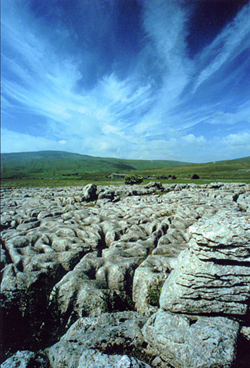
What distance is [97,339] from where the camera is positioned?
6766 millimetres

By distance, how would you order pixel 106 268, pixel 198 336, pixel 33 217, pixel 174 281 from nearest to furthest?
pixel 198 336 < pixel 174 281 < pixel 106 268 < pixel 33 217

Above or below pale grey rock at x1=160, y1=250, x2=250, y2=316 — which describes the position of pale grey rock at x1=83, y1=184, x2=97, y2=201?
below

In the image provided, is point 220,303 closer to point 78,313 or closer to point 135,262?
point 135,262

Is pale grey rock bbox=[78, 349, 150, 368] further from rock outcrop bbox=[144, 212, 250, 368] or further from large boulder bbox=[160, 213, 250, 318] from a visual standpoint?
large boulder bbox=[160, 213, 250, 318]

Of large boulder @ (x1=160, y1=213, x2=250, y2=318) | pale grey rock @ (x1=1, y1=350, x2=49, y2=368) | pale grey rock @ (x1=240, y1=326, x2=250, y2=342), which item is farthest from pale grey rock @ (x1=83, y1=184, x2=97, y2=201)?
pale grey rock @ (x1=240, y1=326, x2=250, y2=342)

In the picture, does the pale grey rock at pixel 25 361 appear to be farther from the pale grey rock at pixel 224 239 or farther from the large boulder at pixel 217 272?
the pale grey rock at pixel 224 239

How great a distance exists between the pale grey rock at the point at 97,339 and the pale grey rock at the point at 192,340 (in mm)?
651

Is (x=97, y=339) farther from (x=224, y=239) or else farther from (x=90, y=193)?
(x=90, y=193)

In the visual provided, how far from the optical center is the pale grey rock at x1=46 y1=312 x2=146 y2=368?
6488mm

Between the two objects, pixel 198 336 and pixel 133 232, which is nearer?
pixel 198 336

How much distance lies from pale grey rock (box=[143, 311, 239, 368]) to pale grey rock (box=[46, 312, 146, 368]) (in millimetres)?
651

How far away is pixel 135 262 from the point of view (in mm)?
11688

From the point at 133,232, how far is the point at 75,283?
24.5 feet

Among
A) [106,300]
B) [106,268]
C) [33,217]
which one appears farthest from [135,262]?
[33,217]
